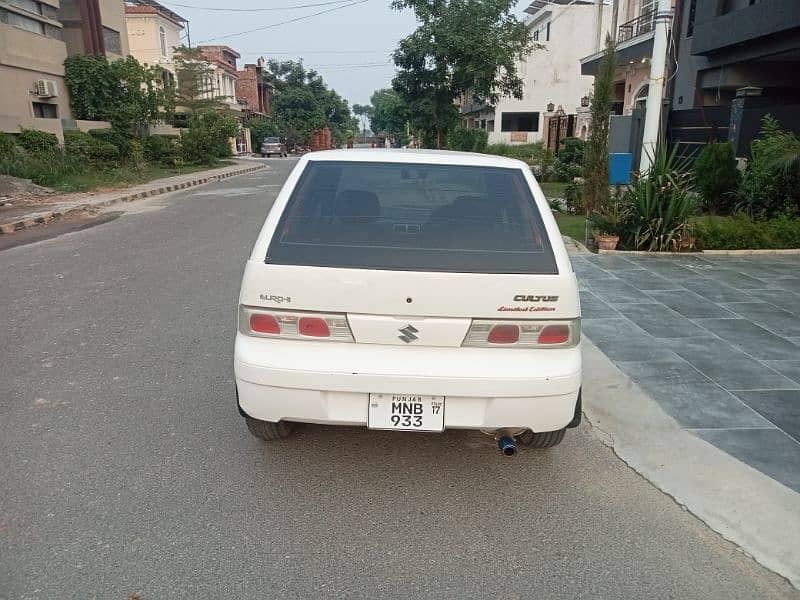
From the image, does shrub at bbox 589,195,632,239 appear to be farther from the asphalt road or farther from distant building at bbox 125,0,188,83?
distant building at bbox 125,0,188,83

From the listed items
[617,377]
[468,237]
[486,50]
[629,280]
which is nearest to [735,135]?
[629,280]

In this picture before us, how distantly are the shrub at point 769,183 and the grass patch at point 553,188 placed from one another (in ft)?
17.7

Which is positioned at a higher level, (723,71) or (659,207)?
(723,71)

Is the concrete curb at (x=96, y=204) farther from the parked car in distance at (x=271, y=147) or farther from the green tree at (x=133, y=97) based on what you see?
the parked car in distance at (x=271, y=147)

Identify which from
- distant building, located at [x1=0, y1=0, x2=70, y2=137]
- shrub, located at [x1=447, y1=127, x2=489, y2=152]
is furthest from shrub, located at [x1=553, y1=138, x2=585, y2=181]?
distant building, located at [x1=0, y1=0, x2=70, y2=137]

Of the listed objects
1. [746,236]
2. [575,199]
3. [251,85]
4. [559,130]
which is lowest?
[746,236]

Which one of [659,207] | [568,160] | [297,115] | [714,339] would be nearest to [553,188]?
[568,160]

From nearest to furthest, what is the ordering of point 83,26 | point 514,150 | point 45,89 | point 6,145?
point 6,145 < point 45,89 < point 83,26 < point 514,150

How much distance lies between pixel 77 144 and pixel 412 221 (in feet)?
77.0

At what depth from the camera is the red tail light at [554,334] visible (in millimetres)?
3068

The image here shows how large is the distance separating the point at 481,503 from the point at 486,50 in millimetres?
26028

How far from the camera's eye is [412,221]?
3.46 meters

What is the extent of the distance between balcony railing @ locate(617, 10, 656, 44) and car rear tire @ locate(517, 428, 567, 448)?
19682 millimetres

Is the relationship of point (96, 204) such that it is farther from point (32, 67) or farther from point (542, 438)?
point (542, 438)
